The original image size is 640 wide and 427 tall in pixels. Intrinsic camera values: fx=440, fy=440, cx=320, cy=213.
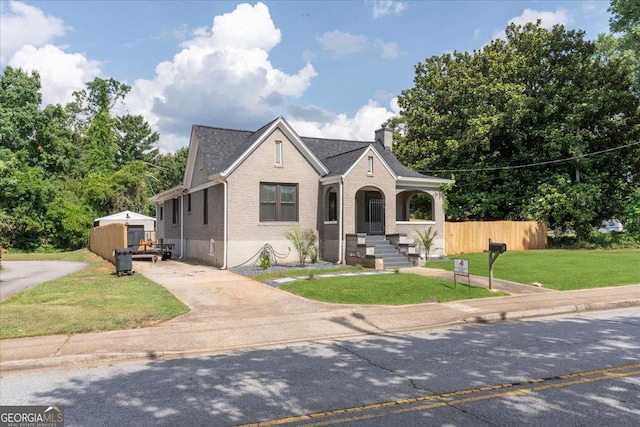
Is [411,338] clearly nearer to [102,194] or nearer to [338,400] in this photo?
[338,400]

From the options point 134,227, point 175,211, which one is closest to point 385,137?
point 175,211

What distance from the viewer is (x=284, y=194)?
20266 mm

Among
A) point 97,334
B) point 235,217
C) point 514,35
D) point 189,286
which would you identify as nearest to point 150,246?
point 235,217

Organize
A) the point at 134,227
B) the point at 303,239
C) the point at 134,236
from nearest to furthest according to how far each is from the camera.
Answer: the point at 303,239
the point at 134,236
the point at 134,227

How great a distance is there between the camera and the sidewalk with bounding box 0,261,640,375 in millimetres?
7090

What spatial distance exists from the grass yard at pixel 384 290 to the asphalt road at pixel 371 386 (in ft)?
12.5

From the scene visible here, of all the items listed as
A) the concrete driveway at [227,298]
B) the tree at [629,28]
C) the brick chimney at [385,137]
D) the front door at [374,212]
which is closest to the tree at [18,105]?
the concrete driveway at [227,298]

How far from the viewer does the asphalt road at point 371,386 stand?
451 centimetres

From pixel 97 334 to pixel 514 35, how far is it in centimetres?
3729

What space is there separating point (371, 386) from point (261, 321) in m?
4.52

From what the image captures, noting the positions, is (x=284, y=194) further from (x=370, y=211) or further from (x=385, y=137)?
(x=385, y=137)

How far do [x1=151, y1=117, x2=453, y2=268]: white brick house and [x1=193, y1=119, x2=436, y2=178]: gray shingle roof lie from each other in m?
0.05

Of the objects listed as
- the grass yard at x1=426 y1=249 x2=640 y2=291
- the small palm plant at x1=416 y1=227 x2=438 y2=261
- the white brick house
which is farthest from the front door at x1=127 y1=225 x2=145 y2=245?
the grass yard at x1=426 y1=249 x2=640 y2=291

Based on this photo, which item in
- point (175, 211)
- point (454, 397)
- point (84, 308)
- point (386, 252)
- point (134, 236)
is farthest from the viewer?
point (134, 236)
